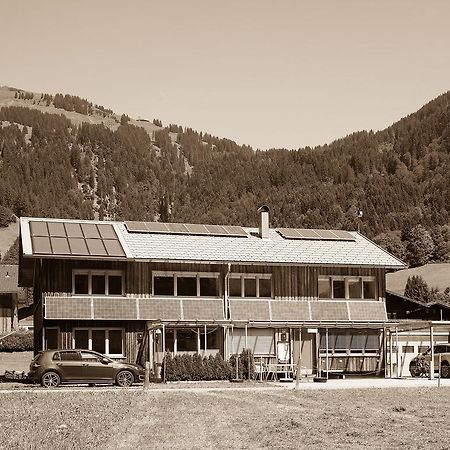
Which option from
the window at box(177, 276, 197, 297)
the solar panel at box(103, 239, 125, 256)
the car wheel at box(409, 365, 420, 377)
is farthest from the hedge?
the car wheel at box(409, 365, 420, 377)

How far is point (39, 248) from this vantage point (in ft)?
137

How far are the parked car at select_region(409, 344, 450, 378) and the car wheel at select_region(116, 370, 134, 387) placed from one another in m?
15.3

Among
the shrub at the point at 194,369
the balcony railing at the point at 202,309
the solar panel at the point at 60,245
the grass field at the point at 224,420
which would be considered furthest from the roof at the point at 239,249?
the grass field at the point at 224,420

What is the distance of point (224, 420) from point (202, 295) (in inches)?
927

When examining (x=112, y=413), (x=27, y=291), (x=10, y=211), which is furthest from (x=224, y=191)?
(x=112, y=413)

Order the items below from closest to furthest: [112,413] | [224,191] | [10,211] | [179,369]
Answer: [112,413] < [179,369] < [10,211] < [224,191]

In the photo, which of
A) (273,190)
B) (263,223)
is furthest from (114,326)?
(273,190)

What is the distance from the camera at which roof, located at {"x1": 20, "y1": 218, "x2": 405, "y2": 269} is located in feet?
145

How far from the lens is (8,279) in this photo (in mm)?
83875

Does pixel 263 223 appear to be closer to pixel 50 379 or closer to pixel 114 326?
pixel 114 326

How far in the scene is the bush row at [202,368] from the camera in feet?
129

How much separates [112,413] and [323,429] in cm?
568

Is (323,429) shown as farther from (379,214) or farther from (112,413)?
(379,214)

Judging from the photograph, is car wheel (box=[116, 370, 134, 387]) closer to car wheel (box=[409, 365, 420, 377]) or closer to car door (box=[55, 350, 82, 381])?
car door (box=[55, 350, 82, 381])
